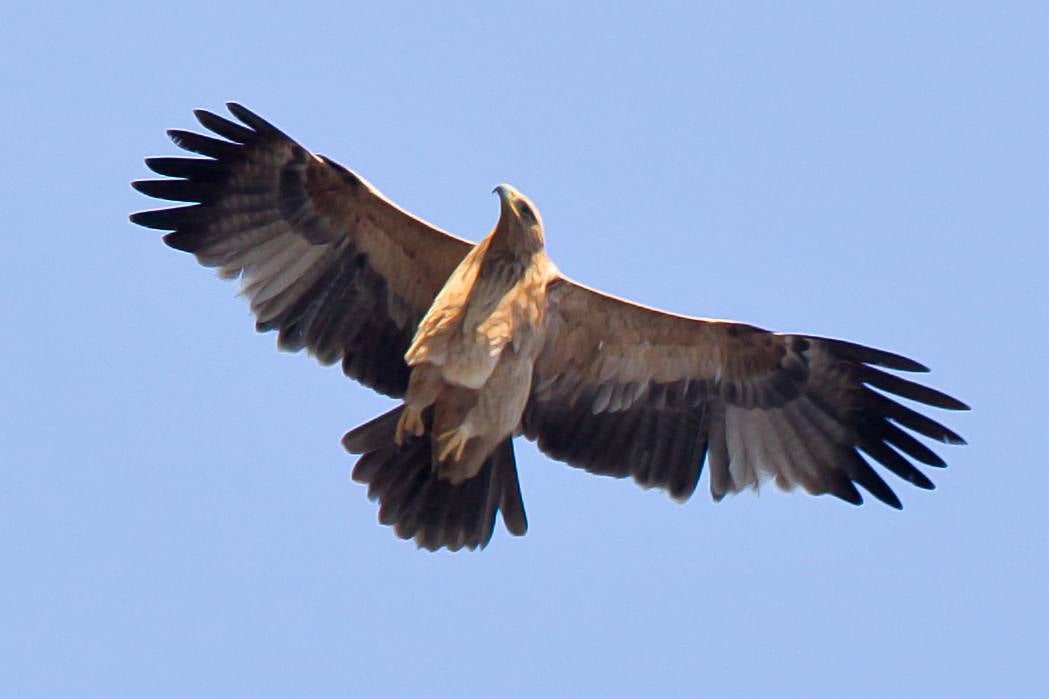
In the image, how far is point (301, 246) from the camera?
37.3ft

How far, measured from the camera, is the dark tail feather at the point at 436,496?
36.7 feet

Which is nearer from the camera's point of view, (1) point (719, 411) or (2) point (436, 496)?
(2) point (436, 496)

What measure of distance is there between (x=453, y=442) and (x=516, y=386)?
0.48 metres

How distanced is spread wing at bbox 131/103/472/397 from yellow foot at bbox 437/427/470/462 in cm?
55

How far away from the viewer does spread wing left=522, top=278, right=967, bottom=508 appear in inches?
449

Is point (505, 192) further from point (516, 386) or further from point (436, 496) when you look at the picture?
point (436, 496)

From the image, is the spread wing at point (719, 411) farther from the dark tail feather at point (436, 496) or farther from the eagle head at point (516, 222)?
the eagle head at point (516, 222)

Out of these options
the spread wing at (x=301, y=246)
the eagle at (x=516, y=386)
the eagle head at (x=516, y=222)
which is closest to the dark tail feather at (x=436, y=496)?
the eagle at (x=516, y=386)

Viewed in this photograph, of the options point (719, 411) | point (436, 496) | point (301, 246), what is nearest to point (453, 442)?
point (436, 496)

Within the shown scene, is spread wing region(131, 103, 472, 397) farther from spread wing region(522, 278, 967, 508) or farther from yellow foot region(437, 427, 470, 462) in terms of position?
spread wing region(522, 278, 967, 508)

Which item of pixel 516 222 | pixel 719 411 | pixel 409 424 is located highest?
pixel 516 222

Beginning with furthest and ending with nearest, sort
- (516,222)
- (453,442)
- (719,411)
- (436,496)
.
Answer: (719,411), (436,496), (453,442), (516,222)

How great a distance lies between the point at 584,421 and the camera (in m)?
11.6

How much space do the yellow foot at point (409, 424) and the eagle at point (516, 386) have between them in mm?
11
